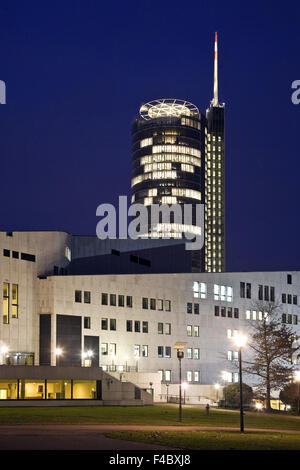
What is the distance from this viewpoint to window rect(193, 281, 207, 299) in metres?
101

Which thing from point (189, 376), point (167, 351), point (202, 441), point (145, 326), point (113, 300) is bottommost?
point (189, 376)

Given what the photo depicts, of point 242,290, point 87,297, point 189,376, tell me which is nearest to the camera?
point 87,297

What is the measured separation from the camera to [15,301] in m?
85.6

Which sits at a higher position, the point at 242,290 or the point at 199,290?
the point at 242,290

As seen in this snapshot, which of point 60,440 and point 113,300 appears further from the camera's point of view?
point 113,300

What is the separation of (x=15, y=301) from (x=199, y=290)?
27.4 metres

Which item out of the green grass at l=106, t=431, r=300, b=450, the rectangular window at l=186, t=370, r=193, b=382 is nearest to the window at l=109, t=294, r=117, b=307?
the rectangular window at l=186, t=370, r=193, b=382

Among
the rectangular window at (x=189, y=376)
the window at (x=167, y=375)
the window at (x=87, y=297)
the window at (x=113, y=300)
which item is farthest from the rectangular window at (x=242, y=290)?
the window at (x=87, y=297)

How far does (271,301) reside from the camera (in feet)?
359

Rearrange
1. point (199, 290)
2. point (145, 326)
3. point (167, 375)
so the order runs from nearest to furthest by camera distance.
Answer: point (145, 326) < point (167, 375) < point (199, 290)

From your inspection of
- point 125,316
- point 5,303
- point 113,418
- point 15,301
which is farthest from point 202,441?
point 125,316

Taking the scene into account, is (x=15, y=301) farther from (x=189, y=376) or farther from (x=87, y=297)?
(x=189, y=376)

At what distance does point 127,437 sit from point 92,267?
76.1 metres

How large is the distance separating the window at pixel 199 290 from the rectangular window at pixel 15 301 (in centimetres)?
2606
